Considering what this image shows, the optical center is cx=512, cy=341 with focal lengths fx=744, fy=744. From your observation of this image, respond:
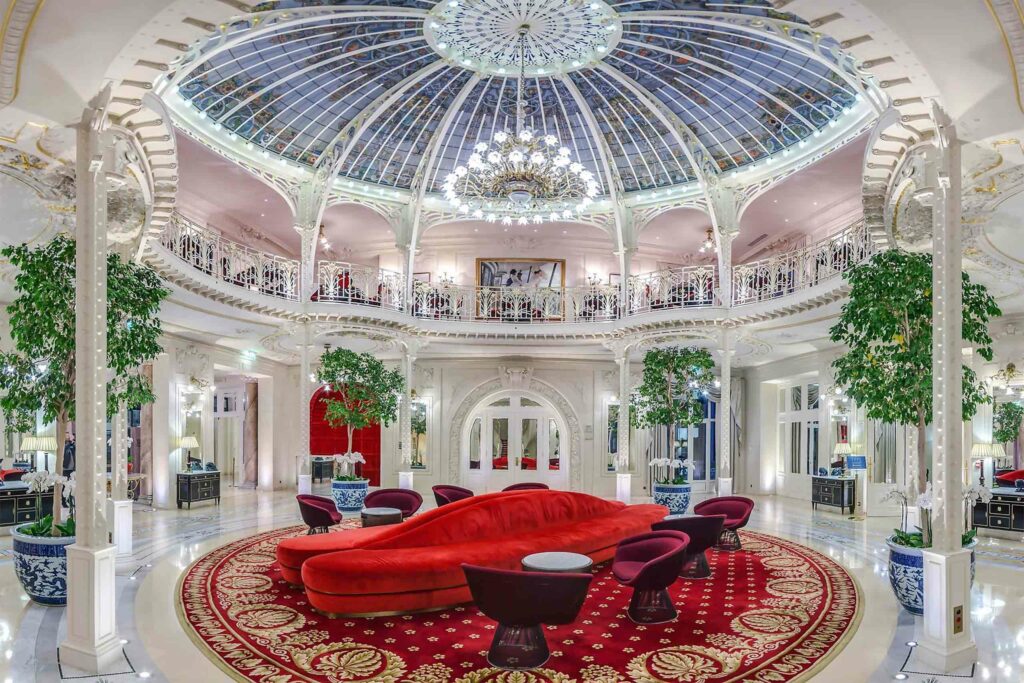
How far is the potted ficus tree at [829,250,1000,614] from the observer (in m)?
6.00

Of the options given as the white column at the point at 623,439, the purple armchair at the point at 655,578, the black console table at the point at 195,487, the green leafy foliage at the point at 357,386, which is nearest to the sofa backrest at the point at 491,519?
the purple armchair at the point at 655,578

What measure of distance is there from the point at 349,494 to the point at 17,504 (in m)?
4.83

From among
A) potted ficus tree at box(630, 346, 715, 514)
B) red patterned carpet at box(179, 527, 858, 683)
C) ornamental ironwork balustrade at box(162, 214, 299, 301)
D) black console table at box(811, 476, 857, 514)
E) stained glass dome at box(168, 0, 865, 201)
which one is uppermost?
stained glass dome at box(168, 0, 865, 201)

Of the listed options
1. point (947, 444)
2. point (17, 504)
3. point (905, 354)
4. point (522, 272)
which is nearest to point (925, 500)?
point (947, 444)

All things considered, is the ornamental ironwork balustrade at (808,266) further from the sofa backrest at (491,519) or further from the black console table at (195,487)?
the black console table at (195,487)

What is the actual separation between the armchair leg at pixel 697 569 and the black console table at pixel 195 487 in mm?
9366

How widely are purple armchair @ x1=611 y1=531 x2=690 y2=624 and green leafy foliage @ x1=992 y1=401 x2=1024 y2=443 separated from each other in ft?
25.6

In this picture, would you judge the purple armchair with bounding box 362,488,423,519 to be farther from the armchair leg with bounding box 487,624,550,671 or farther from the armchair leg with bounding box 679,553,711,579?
the armchair leg with bounding box 487,624,550,671

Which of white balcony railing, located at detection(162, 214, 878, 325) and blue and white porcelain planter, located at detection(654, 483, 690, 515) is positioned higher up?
white balcony railing, located at detection(162, 214, 878, 325)

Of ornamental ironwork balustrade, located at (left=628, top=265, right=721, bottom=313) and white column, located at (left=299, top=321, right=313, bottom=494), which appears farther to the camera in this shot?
ornamental ironwork balustrade, located at (left=628, top=265, right=721, bottom=313)

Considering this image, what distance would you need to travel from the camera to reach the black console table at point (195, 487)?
43.9 ft

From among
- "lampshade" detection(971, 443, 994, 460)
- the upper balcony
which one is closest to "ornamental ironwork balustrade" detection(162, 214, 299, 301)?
the upper balcony

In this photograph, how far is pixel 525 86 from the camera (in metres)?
11.5

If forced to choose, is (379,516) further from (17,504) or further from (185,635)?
(17,504)
